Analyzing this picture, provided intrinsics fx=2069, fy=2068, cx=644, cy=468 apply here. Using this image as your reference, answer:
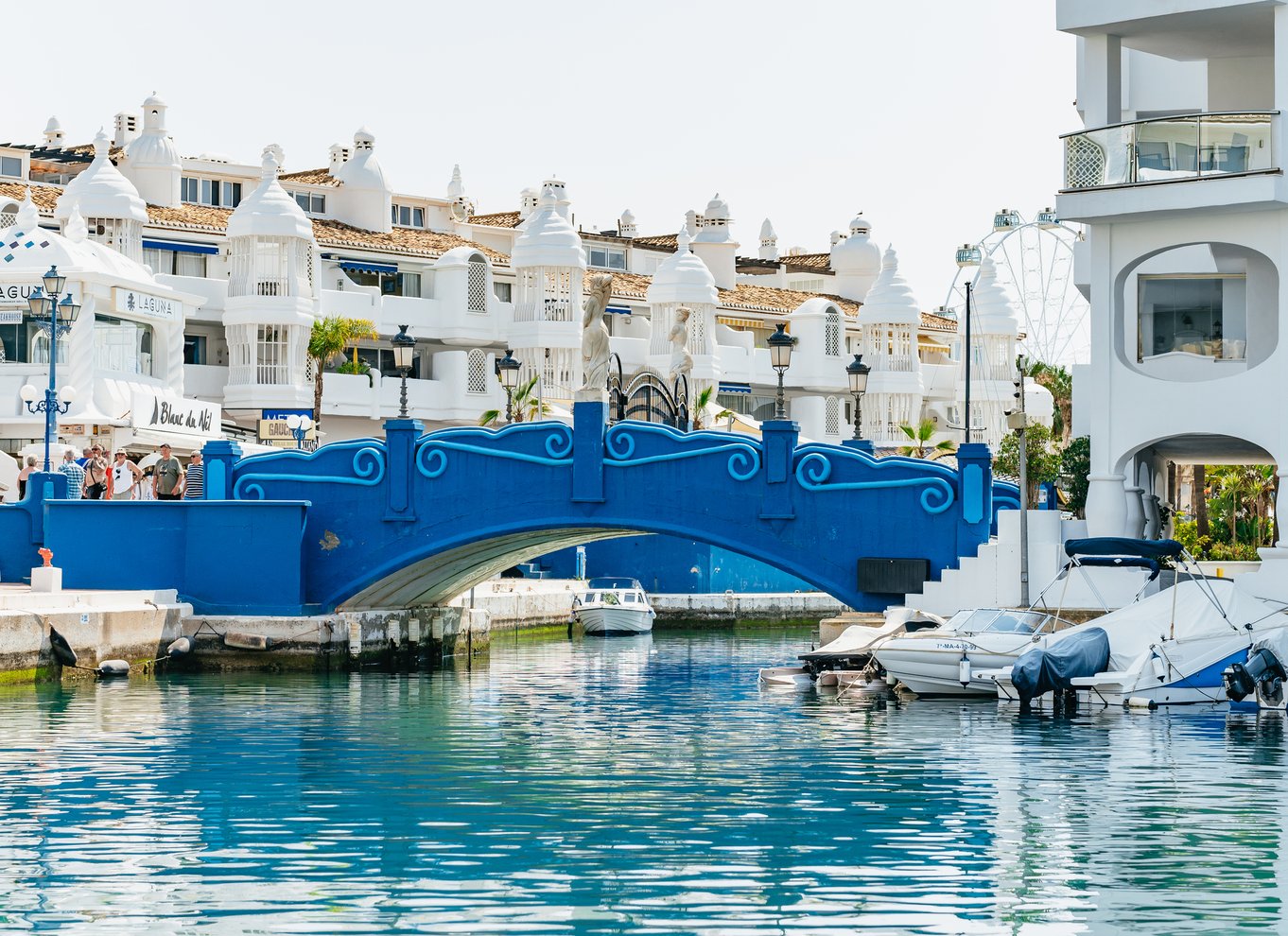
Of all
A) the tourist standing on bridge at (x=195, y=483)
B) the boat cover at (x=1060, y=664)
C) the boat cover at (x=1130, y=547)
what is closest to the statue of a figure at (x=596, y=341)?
the tourist standing on bridge at (x=195, y=483)

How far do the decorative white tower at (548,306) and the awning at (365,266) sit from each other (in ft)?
15.4

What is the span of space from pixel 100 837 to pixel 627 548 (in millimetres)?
48833

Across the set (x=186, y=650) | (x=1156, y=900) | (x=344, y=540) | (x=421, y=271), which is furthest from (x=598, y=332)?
(x=421, y=271)

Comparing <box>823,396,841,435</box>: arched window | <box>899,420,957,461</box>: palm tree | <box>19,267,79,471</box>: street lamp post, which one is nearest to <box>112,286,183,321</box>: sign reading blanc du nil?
<box>19,267,79,471</box>: street lamp post

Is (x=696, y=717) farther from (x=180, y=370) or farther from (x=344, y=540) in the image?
(x=180, y=370)

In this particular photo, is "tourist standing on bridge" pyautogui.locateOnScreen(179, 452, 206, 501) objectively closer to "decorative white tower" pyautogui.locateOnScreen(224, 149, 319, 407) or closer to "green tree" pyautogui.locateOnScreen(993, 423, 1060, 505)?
"green tree" pyautogui.locateOnScreen(993, 423, 1060, 505)

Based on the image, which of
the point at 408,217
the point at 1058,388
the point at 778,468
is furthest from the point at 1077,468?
the point at 1058,388

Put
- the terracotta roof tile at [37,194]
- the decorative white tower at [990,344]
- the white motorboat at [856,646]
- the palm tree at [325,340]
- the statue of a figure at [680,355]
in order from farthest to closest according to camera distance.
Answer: the decorative white tower at [990,344] → the terracotta roof tile at [37,194] → the palm tree at [325,340] → the statue of a figure at [680,355] → the white motorboat at [856,646]

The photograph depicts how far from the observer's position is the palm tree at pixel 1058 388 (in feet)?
305

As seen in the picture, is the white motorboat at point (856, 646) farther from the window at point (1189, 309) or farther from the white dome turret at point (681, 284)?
the white dome turret at point (681, 284)

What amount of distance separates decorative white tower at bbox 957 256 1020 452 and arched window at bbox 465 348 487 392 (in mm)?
26380

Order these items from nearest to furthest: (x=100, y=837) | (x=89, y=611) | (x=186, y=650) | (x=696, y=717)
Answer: (x=100, y=837) < (x=696, y=717) < (x=89, y=611) < (x=186, y=650)

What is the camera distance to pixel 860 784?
2341 cm

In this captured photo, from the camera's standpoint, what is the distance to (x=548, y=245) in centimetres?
7619
